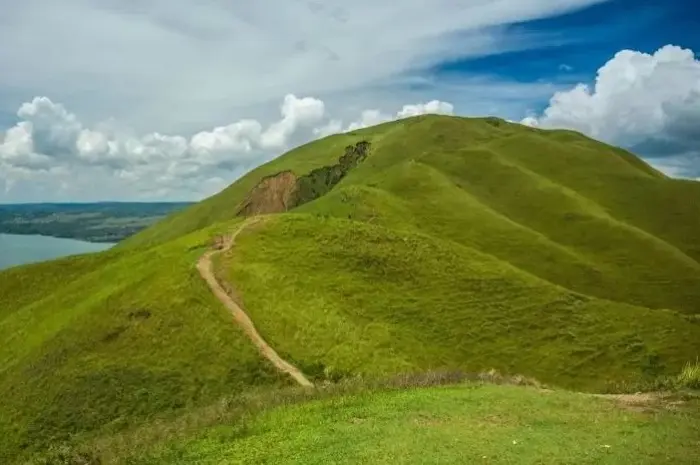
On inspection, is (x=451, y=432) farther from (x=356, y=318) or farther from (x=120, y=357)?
(x=356, y=318)

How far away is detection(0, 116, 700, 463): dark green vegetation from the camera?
37.9 m

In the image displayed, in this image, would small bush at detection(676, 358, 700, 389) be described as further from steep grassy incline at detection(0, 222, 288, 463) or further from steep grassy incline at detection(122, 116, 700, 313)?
steep grassy incline at detection(122, 116, 700, 313)

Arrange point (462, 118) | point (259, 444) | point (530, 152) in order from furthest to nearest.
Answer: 1. point (462, 118)
2. point (530, 152)
3. point (259, 444)

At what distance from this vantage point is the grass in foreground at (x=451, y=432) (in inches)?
751

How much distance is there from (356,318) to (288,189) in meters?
81.2

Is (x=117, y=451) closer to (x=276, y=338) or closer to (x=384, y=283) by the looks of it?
(x=276, y=338)

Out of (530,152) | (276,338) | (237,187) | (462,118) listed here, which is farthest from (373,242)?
(462,118)

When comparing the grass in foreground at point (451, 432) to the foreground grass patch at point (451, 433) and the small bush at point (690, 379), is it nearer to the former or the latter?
the foreground grass patch at point (451, 433)

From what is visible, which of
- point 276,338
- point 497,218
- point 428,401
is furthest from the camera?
point 497,218

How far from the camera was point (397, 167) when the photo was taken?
4075 inches

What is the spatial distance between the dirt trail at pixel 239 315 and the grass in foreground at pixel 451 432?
9689mm

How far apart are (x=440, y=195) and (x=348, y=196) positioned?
1562 cm

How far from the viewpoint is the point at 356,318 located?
1978 inches

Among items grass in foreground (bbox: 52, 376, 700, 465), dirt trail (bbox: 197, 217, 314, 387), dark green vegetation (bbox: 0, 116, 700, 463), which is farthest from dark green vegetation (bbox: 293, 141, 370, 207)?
grass in foreground (bbox: 52, 376, 700, 465)
